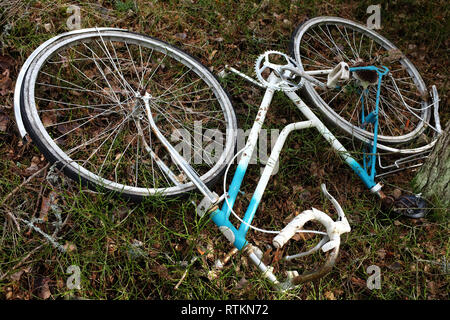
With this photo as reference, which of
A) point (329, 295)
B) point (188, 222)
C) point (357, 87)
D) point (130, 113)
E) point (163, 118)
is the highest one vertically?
point (357, 87)

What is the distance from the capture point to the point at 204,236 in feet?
9.14

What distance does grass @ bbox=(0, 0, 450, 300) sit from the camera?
2.47 metres

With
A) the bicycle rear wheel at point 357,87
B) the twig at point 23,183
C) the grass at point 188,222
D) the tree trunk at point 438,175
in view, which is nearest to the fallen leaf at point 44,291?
the grass at point 188,222

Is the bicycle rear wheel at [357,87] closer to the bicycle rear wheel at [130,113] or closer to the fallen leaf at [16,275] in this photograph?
the bicycle rear wheel at [130,113]

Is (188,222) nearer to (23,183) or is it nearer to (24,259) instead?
(24,259)

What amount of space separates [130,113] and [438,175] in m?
2.61

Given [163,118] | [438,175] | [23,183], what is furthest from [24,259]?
[438,175]

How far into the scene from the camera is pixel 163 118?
3.27 m

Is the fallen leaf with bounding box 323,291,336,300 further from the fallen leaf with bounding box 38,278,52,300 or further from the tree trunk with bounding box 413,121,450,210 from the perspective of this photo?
the fallen leaf with bounding box 38,278,52,300

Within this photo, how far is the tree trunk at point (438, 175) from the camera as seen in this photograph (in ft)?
9.88

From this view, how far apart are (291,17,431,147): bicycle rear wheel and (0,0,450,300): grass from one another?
325 mm

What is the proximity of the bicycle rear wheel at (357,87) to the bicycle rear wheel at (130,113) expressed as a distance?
1.04 meters

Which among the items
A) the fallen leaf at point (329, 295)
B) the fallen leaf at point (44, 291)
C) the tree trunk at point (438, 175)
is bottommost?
the fallen leaf at point (329, 295)

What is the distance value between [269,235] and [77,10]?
2795 mm
